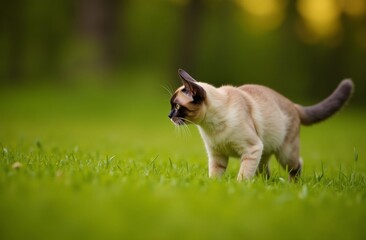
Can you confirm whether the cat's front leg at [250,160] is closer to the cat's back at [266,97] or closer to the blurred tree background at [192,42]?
the cat's back at [266,97]

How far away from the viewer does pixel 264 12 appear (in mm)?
32938

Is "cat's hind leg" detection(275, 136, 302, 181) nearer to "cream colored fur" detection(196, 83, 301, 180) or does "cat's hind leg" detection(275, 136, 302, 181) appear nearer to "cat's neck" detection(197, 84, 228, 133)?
"cream colored fur" detection(196, 83, 301, 180)

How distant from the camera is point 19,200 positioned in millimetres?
3133

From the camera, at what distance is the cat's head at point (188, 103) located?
5154 mm

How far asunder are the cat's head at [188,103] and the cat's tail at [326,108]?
1.97 meters

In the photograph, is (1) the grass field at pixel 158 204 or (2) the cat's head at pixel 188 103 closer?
(1) the grass field at pixel 158 204

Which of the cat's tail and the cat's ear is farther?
the cat's tail

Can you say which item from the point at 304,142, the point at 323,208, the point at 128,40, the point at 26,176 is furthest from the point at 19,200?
the point at 128,40

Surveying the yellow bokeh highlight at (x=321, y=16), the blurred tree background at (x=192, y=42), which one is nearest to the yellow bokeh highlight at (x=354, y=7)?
the blurred tree background at (x=192, y=42)

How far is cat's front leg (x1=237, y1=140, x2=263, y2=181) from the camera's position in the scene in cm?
509

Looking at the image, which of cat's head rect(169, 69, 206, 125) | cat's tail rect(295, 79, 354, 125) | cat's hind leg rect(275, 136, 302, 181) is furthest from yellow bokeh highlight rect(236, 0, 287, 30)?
cat's head rect(169, 69, 206, 125)

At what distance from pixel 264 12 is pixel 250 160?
96.8ft

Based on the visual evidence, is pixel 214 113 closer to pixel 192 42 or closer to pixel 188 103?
pixel 188 103

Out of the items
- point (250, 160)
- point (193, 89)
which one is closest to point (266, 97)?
point (250, 160)
